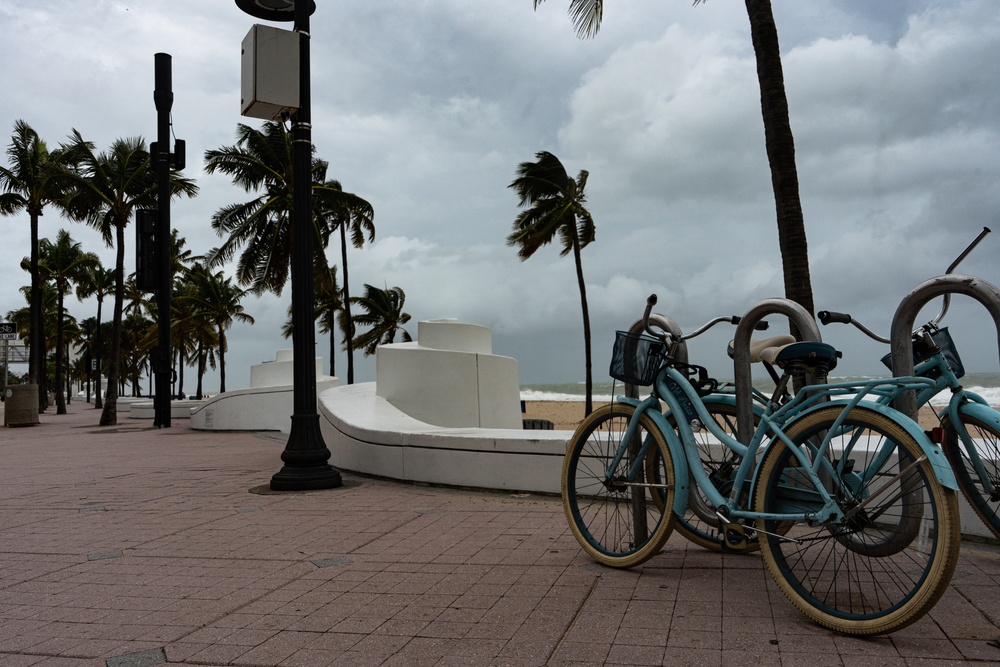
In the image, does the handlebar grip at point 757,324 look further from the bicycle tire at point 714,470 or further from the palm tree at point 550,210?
the palm tree at point 550,210

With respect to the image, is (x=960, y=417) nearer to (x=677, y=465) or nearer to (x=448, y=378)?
(x=677, y=465)

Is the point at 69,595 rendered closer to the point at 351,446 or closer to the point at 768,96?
the point at 351,446

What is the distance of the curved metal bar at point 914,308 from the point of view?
3270 millimetres

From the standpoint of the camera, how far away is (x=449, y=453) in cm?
713

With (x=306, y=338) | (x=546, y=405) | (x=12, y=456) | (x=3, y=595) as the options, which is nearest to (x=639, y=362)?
(x=3, y=595)

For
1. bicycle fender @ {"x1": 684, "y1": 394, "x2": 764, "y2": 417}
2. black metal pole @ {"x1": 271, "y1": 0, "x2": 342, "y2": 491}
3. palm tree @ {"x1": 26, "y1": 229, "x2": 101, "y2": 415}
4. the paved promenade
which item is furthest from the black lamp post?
palm tree @ {"x1": 26, "y1": 229, "x2": 101, "y2": 415}

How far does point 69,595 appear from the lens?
13.6ft

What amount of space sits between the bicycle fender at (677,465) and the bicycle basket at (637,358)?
0.73ft

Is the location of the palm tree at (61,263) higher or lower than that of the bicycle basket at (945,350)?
higher

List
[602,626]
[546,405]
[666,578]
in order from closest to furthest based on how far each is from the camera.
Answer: [602,626] < [666,578] < [546,405]

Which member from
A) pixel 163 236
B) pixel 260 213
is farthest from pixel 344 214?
pixel 163 236

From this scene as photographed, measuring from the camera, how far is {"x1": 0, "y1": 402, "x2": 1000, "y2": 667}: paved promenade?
302 centimetres

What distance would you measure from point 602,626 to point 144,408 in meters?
27.9

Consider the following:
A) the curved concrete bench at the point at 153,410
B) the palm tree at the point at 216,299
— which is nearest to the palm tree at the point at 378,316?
the palm tree at the point at 216,299
